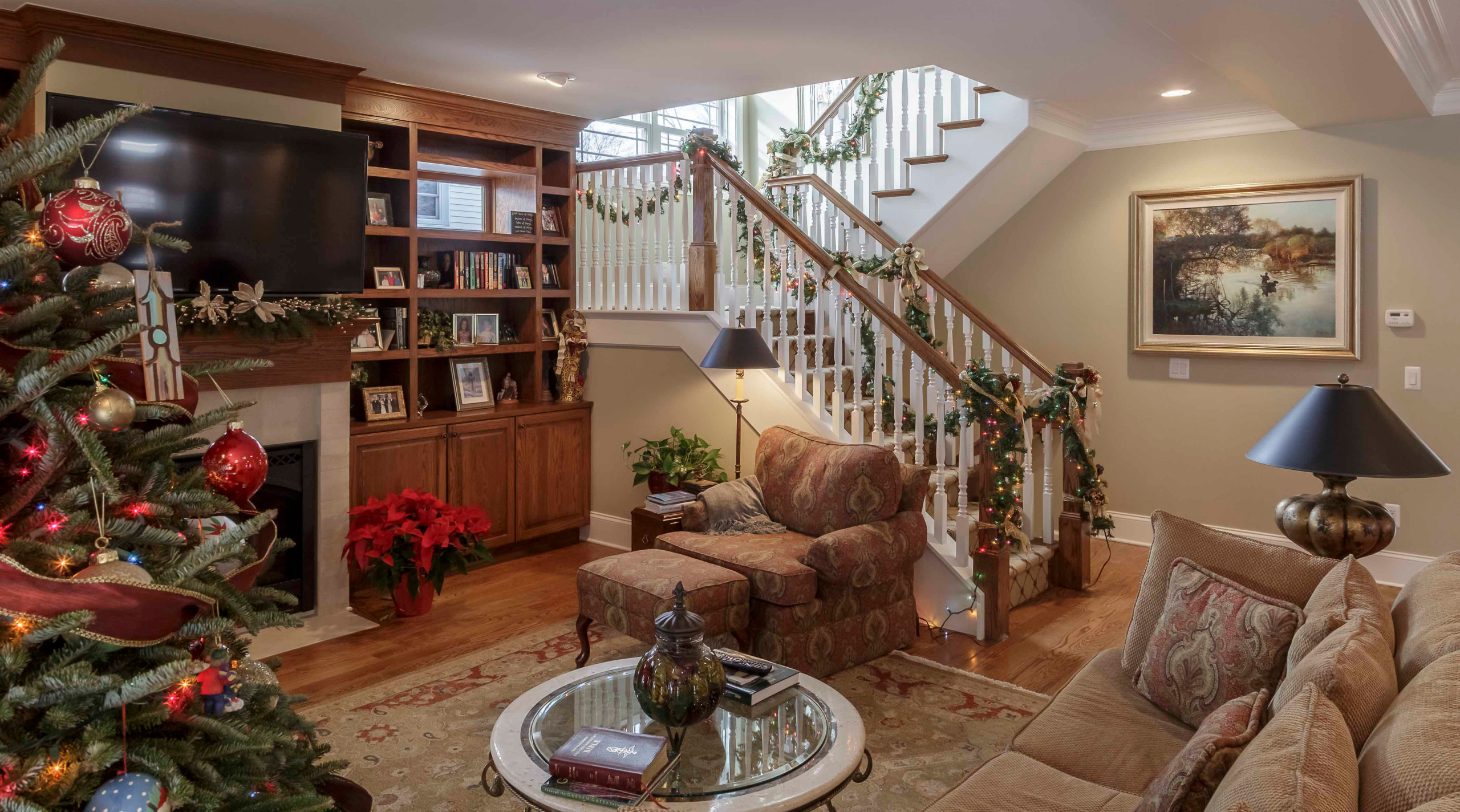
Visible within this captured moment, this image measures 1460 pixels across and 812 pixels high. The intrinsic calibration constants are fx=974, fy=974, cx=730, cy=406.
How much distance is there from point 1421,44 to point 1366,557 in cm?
227

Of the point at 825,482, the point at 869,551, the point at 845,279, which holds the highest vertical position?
the point at 845,279

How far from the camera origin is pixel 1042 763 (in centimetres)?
203

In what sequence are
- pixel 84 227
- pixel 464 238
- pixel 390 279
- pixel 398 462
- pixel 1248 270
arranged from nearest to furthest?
1. pixel 84 227
2. pixel 398 462
3. pixel 390 279
4. pixel 464 238
5. pixel 1248 270

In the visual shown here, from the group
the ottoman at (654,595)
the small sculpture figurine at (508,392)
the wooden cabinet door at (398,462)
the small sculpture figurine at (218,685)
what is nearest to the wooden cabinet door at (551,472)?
the small sculpture figurine at (508,392)

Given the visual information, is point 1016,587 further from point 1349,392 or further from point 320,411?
point 320,411

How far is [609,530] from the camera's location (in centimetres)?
561

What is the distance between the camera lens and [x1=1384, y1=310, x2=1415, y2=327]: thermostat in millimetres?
4805

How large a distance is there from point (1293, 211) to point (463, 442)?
177 inches

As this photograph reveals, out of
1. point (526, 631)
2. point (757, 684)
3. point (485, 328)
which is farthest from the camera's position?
point (485, 328)

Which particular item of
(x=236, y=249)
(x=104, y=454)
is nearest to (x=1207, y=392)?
(x=236, y=249)

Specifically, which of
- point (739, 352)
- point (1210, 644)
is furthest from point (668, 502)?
point (1210, 644)

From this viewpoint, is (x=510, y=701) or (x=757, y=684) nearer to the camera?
(x=757, y=684)

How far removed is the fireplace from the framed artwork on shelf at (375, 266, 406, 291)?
0.98m

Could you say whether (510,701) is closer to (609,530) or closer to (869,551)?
(869,551)
